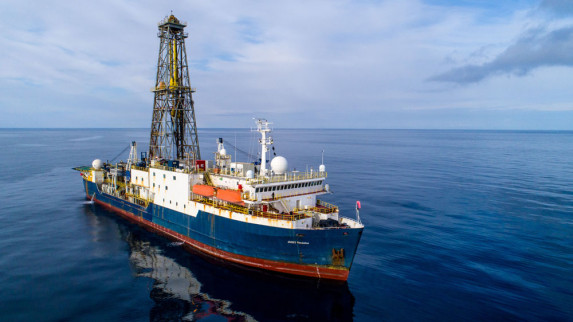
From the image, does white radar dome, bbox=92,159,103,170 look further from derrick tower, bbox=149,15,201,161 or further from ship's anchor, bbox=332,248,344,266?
ship's anchor, bbox=332,248,344,266

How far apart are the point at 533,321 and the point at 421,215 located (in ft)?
72.8

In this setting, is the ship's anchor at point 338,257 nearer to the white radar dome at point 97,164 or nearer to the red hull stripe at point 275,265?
the red hull stripe at point 275,265

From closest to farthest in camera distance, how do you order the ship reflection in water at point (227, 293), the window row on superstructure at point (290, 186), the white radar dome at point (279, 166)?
the ship reflection in water at point (227, 293), the window row on superstructure at point (290, 186), the white radar dome at point (279, 166)

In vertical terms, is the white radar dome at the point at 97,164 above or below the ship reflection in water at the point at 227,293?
above

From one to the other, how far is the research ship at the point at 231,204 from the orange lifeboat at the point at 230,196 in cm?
8

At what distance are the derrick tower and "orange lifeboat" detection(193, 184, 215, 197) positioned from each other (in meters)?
11.7

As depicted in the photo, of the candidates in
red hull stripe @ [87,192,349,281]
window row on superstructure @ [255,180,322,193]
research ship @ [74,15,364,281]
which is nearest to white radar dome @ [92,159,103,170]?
research ship @ [74,15,364,281]

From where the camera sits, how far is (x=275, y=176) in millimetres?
29297

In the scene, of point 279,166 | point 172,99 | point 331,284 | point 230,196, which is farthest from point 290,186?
point 172,99

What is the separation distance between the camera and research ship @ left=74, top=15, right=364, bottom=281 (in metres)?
24.9

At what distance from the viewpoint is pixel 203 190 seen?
29.8 m

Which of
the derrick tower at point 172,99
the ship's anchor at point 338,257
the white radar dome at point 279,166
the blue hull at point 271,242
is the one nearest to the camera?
the blue hull at point 271,242

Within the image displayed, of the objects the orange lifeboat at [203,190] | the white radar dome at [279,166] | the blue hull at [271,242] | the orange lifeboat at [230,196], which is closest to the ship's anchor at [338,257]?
the blue hull at [271,242]

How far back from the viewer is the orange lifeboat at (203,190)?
29.3 m
